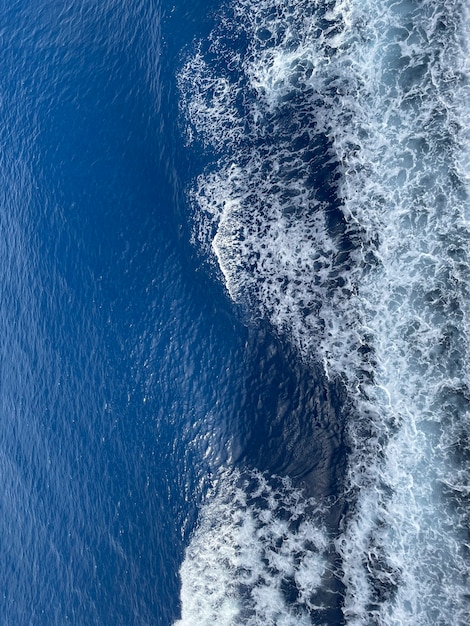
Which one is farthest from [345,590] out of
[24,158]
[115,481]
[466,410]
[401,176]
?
[24,158]

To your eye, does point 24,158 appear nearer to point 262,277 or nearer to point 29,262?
point 29,262

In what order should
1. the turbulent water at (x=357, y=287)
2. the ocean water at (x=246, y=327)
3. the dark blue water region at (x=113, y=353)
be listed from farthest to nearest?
1. the dark blue water region at (x=113, y=353)
2. the ocean water at (x=246, y=327)
3. the turbulent water at (x=357, y=287)

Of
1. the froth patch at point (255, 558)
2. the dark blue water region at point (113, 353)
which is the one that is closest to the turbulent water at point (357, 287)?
the froth patch at point (255, 558)

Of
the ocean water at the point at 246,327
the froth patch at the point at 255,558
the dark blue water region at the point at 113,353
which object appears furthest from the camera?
the dark blue water region at the point at 113,353

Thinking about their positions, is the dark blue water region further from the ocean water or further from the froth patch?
the froth patch

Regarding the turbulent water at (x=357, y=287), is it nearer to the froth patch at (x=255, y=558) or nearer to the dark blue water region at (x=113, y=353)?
the froth patch at (x=255, y=558)

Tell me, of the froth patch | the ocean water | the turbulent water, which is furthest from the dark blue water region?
the turbulent water

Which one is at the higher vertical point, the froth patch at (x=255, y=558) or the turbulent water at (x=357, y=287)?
the turbulent water at (x=357, y=287)
